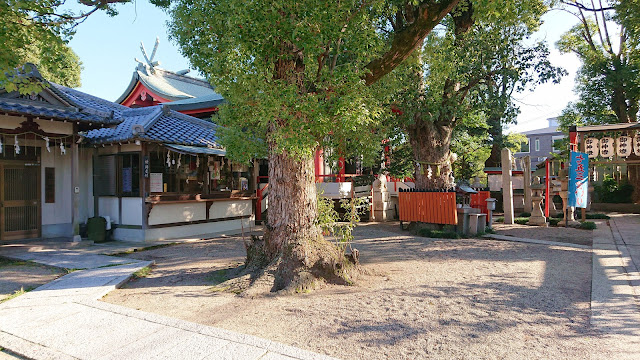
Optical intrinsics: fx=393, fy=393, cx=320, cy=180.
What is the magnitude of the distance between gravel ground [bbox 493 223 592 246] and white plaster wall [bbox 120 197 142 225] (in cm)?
1034

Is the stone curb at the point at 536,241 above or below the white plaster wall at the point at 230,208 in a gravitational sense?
below

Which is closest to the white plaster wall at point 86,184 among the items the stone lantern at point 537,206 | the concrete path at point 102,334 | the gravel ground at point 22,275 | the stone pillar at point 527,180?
the gravel ground at point 22,275

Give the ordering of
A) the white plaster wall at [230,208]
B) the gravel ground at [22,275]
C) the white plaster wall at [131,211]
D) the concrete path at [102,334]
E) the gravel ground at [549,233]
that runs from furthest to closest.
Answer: the white plaster wall at [230,208] < the white plaster wall at [131,211] < the gravel ground at [549,233] < the gravel ground at [22,275] < the concrete path at [102,334]

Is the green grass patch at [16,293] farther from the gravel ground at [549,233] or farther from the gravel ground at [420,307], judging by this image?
the gravel ground at [549,233]

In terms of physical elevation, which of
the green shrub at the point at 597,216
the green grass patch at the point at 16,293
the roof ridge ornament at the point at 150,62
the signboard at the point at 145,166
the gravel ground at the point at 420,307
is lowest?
the gravel ground at the point at 420,307

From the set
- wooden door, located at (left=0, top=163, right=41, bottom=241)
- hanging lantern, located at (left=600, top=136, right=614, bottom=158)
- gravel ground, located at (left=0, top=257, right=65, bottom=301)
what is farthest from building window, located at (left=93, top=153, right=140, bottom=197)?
hanging lantern, located at (left=600, top=136, right=614, bottom=158)

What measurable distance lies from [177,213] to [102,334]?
7.86 meters

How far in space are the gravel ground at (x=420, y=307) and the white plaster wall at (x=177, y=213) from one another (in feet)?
10.4

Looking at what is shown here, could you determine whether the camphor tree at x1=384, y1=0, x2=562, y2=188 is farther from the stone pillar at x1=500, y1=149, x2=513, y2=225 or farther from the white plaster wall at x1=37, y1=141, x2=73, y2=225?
the white plaster wall at x1=37, y1=141, x2=73, y2=225

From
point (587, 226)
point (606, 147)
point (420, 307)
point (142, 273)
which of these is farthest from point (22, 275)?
point (606, 147)

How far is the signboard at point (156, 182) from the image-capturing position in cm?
1097

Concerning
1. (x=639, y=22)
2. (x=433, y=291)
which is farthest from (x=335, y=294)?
(x=639, y=22)

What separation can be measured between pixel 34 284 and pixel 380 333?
5802mm

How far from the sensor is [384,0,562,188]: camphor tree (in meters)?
10.5
